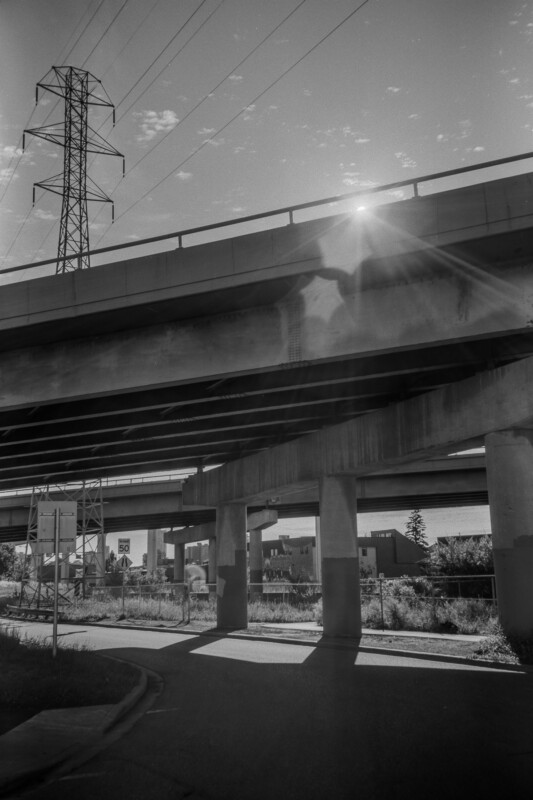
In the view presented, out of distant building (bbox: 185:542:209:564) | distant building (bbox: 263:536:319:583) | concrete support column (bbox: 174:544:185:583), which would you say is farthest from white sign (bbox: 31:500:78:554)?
distant building (bbox: 185:542:209:564)

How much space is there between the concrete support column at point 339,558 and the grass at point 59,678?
292 inches

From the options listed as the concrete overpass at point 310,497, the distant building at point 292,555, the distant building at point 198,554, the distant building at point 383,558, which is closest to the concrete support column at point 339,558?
the concrete overpass at point 310,497

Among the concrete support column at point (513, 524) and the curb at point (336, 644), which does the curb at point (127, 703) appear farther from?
the concrete support column at point (513, 524)

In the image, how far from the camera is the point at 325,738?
7.78 m

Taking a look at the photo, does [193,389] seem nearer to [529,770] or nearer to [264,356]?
[264,356]

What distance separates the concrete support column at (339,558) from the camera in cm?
1966

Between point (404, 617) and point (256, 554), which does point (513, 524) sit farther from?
point (256, 554)

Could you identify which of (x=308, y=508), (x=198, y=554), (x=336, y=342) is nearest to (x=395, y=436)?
(x=336, y=342)

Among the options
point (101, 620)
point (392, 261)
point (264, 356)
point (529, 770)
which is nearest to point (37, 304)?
point (264, 356)

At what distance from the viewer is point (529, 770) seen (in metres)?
6.43

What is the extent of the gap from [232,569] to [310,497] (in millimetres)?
25766

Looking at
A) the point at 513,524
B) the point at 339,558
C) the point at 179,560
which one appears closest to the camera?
the point at 513,524

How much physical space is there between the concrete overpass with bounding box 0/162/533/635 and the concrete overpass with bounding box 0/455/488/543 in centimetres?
2172

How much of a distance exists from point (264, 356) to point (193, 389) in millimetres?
2927
